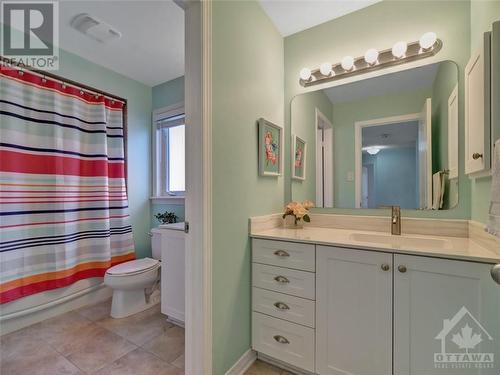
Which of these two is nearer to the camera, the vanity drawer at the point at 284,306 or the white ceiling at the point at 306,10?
the vanity drawer at the point at 284,306

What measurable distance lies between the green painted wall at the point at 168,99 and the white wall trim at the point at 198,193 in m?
1.56

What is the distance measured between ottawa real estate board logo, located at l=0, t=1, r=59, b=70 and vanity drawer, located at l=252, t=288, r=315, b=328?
2.53 m

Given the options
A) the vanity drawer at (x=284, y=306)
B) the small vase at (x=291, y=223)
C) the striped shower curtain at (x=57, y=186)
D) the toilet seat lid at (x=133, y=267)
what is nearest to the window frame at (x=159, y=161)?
the striped shower curtain at (x=57, y=186)

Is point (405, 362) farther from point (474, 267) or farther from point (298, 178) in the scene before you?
point (298, 178)

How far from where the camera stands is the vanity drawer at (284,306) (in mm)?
1330

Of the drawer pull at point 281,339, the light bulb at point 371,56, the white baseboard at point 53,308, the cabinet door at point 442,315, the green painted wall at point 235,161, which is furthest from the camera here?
the white baseboard at point 53,308

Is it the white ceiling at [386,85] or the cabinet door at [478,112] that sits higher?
the white ceiling at [386,85]

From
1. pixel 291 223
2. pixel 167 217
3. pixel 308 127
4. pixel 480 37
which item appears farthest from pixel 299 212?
pixel 167 217

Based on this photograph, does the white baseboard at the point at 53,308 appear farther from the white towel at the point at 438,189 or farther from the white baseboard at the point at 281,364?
the white towel at the point at 438,189

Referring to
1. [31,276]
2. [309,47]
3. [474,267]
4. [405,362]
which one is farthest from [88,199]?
[474,267]

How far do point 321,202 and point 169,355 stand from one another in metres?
1.57

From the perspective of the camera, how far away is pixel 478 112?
1.12m

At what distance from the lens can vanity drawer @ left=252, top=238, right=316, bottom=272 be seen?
4.38 ft

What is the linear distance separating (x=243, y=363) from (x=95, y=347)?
3.58 feet
